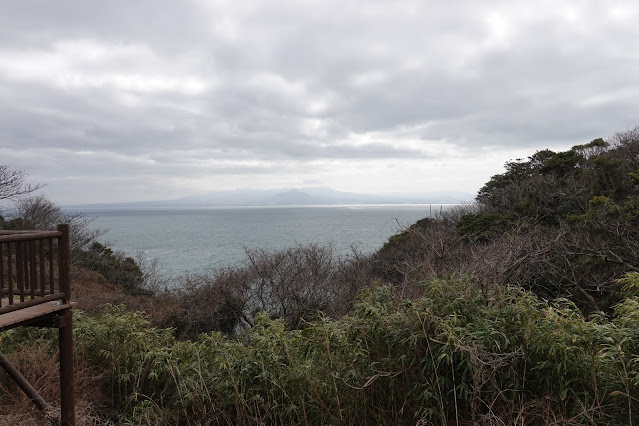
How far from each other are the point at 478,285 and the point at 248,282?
481 inches

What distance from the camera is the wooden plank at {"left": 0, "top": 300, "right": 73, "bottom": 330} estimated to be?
2967 millimetres

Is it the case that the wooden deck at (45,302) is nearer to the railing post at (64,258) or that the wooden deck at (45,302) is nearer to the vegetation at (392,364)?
the railing post at (64,258)

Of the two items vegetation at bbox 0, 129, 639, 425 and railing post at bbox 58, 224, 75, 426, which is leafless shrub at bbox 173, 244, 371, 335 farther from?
railing post at bbox 58, 224, 75, 426

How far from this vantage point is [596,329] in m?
2.75

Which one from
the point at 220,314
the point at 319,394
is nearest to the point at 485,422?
the point at 319,394

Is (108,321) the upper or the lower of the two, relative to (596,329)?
lower

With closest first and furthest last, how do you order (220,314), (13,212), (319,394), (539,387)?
(539,387) → (319,394) → (220,314) → (13,212)

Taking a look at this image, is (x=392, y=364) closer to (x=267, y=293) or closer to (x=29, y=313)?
(x=29, y=313)

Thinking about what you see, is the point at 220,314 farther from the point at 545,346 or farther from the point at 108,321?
the point at 545,346

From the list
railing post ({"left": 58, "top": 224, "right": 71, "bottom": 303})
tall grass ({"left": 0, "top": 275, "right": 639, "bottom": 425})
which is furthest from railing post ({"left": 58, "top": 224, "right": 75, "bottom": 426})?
tall grass ({"left": 0, "top": 275, "right": 639, "bottom": 425})

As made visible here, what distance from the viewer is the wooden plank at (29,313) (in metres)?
2.97

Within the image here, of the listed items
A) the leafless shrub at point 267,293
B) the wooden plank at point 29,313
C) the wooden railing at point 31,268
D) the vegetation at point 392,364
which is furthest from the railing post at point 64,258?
the leafless shrub at point 267,293

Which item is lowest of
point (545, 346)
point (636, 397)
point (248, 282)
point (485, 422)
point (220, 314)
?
point (220, 314)

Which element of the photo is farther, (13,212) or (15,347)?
(13,212)
